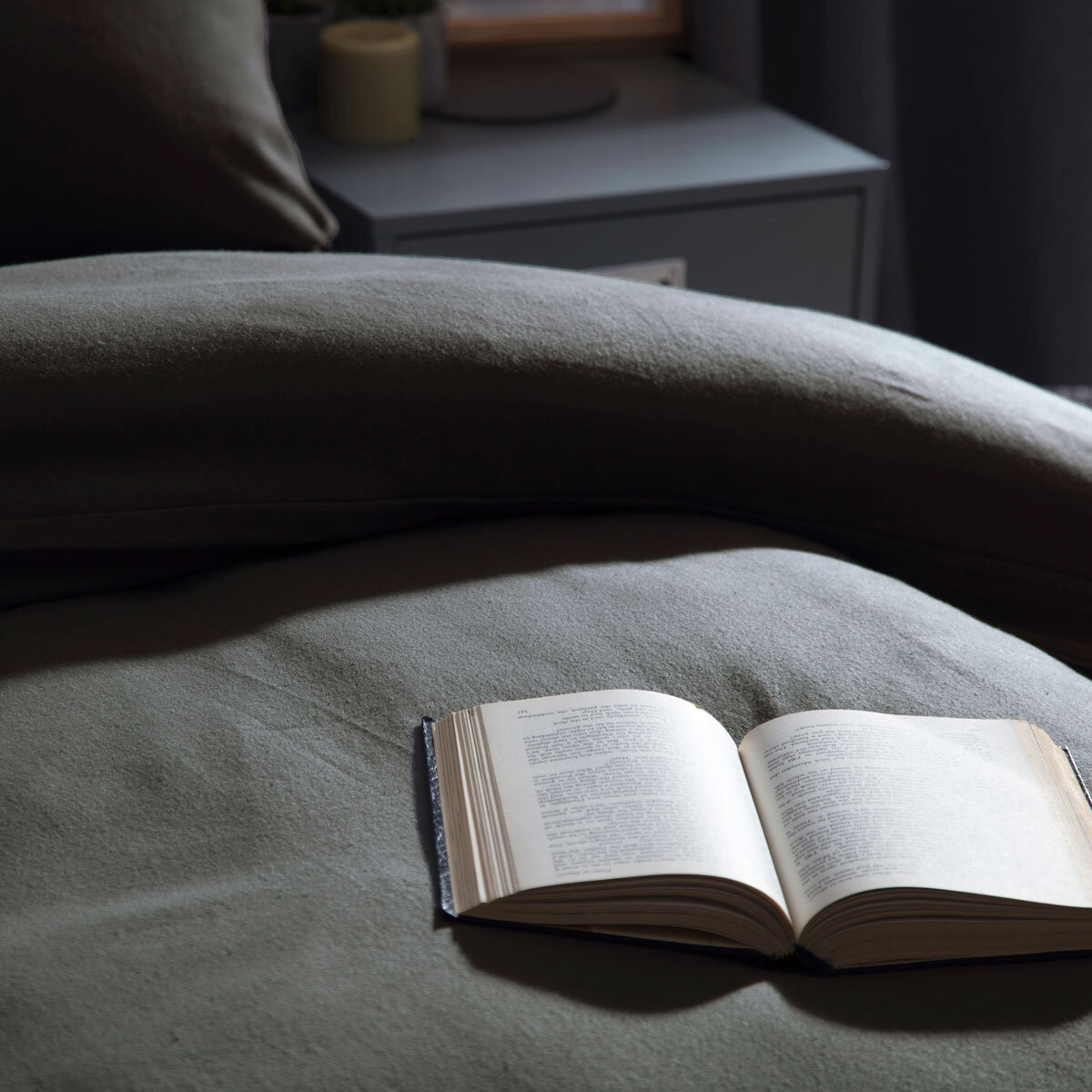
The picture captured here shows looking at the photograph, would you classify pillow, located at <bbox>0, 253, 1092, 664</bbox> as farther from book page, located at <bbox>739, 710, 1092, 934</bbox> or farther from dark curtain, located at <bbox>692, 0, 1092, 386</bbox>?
dark curtain, located at <bbox>692, 0, 1092, 386</bbox>

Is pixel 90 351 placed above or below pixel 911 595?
above

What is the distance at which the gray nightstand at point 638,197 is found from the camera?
4.78 ft

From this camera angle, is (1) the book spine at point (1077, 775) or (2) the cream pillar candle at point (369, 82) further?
(2) the cream pillar candle at point (369, 82)

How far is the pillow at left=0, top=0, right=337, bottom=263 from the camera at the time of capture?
1.02 metres

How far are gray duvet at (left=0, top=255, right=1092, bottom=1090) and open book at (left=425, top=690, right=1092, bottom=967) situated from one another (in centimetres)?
2

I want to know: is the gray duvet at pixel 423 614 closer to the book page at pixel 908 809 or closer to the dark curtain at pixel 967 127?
the book page at pixel 908 809

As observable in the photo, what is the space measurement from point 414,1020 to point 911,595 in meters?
0.41

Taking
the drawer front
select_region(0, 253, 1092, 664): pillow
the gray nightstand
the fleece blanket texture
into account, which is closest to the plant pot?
the gray nightstand

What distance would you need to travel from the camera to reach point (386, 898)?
1.76ft

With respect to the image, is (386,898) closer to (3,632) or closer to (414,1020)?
(414,1020)

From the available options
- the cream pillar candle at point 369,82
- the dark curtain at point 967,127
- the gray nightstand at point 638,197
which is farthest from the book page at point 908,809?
the dark curtain at point 967,127

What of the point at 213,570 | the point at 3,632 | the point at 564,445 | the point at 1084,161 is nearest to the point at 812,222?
the point at 1084,161

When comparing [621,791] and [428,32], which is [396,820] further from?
[428,32]

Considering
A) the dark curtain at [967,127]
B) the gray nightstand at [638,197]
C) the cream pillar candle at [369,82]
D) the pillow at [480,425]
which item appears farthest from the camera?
the dark curtain at [967,127]
